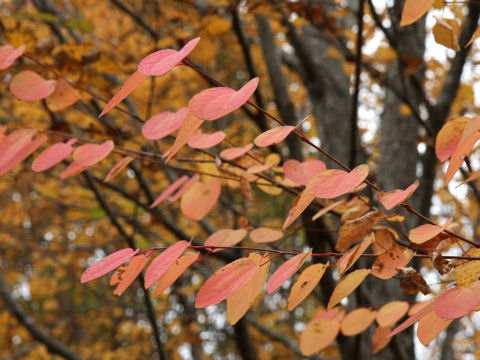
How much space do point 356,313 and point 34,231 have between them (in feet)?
14.8

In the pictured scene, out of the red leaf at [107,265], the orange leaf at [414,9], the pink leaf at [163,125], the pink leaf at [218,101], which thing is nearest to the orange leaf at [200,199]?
the pink leaf at [163,125]

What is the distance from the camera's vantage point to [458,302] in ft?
1.84

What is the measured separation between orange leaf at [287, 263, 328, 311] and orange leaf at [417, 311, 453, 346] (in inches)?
6.2

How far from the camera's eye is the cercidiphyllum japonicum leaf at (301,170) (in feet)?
2.73

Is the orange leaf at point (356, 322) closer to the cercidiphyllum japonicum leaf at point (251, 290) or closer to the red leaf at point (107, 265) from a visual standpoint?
the cercidiphyllum japonicum leaf at point (251, 290)

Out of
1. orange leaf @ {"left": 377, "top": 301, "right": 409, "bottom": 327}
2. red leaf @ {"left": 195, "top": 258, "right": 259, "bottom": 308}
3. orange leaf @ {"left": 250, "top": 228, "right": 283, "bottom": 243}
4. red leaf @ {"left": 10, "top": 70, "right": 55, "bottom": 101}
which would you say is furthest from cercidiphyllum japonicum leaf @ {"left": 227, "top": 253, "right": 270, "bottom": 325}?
red leaf @ {"left": 10, "top": 70, "right": 55, "bottom": 101}

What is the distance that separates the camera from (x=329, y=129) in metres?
2.10

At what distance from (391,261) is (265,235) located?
32 centimetres

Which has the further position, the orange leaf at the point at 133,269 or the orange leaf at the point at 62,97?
the orange leaf at the point at 62,97

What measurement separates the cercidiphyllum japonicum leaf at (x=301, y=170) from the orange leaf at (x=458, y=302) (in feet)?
1.05

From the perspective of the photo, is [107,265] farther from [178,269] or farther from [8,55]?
[8,55]

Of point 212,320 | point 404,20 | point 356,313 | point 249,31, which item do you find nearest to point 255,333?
point 212,320

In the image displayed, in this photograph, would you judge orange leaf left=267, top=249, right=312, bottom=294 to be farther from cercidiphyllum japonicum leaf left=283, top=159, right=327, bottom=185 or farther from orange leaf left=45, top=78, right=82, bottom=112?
orange leaf left=45, top=78, right=82, bottom=112

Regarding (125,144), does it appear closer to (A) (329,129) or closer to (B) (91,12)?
(A) (329,129)
